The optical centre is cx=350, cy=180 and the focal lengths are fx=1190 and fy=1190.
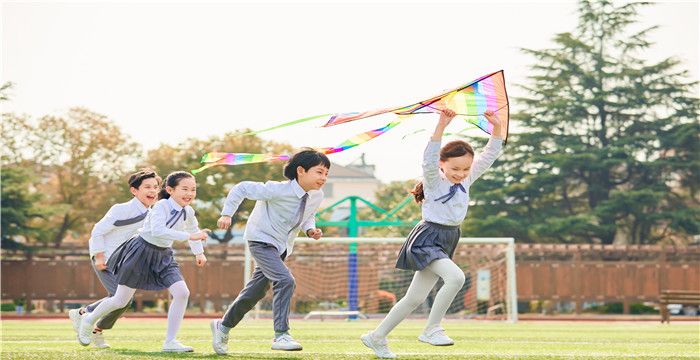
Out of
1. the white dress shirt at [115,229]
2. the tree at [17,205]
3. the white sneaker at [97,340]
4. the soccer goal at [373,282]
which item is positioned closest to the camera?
the white sneaker at [97,340]

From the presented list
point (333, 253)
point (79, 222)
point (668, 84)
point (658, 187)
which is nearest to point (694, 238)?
point (658, 187)

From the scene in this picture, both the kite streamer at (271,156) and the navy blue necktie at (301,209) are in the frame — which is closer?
the navy blue necktie at (301,209)

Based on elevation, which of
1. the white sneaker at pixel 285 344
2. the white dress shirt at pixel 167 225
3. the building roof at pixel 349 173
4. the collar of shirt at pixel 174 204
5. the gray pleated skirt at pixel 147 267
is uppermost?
the building roof at pixel 349 173

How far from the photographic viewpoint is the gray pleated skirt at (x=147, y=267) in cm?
853

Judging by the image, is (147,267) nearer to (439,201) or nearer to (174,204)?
(174,204)

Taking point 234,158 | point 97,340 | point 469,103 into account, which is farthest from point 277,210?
point 97,340

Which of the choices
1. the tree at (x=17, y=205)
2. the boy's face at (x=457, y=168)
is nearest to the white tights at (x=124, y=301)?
the boy's face at (x=457, y=168)

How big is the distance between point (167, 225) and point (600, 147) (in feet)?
111

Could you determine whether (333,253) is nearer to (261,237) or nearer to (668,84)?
(668,84)

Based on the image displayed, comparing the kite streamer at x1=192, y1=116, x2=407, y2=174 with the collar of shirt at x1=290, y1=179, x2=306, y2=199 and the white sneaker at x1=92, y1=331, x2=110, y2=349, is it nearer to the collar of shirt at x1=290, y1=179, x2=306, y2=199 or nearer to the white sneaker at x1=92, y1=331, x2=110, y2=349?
the collar of shirt at x1=290, y1=179, x2=306, y2=199

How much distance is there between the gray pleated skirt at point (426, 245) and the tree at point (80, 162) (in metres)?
32.9

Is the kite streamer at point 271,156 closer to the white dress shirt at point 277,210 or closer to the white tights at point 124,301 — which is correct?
the white dress shirt at point 277,210

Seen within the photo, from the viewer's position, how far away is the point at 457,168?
776 cm

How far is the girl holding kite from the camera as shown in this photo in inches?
300
